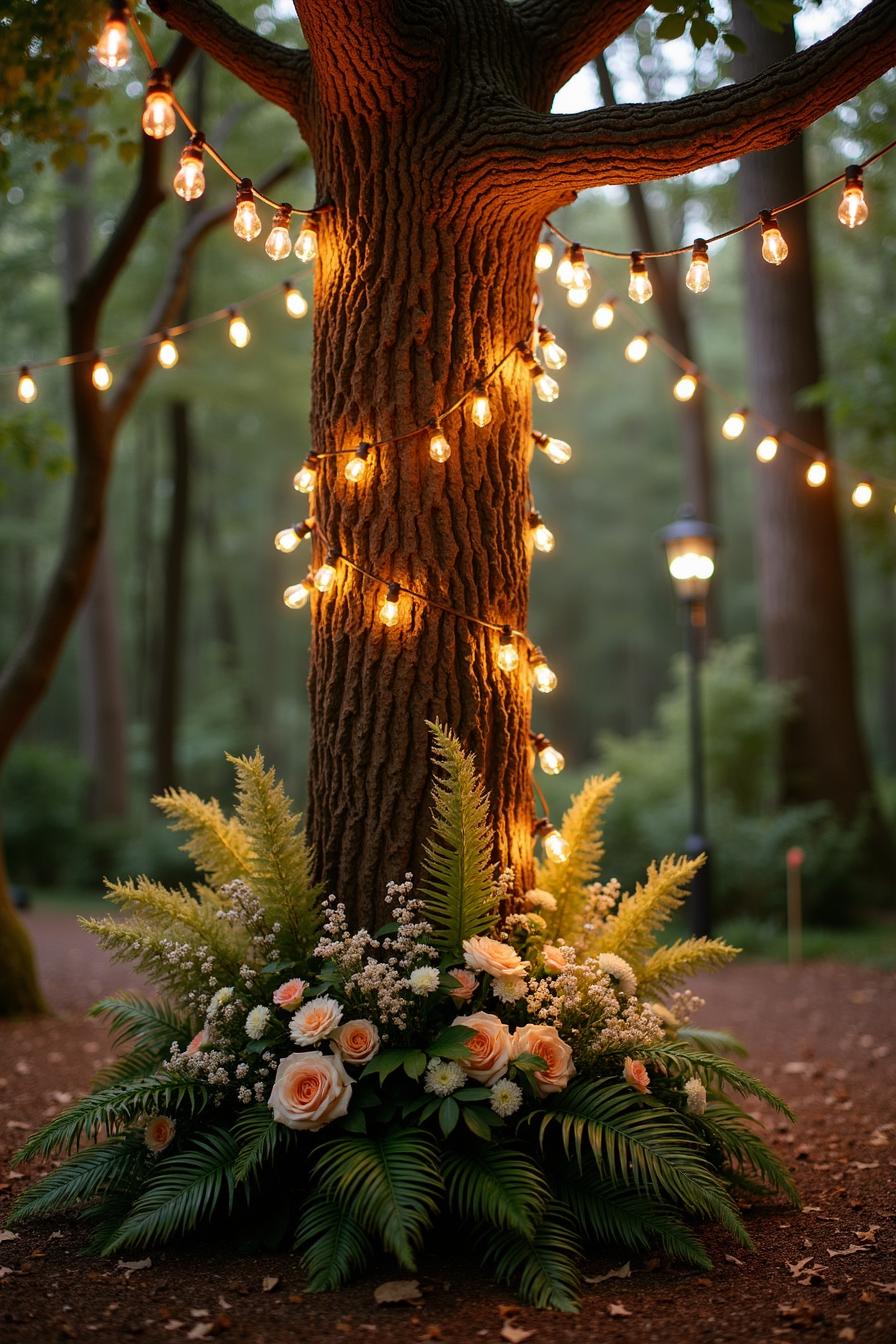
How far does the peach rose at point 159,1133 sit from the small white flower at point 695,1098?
63.6 inches

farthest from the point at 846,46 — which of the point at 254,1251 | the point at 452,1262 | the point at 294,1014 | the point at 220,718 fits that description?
the point at 220,718

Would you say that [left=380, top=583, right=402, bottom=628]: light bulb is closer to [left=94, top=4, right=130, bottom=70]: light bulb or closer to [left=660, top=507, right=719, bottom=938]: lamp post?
[left=94, top=4, right=130, bottom=70]: light bulb

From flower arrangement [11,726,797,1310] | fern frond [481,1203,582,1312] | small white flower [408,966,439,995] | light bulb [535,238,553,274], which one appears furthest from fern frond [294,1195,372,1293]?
light bulb [535,238,553,274]

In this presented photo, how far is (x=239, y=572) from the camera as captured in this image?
95.7 feet

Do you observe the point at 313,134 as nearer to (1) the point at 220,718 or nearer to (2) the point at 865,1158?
(2) the point at 865,1158

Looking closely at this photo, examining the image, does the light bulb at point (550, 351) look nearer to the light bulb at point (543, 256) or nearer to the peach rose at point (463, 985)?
the light bulb at point (543, 256)

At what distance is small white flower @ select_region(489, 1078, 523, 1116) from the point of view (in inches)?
123

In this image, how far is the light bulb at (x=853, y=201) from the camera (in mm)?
3463

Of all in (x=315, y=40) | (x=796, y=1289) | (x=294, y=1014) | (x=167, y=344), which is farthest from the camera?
(x=167, y=344)

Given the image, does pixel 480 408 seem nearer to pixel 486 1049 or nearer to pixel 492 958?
pixel 492 958

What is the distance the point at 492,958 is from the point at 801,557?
337 inches

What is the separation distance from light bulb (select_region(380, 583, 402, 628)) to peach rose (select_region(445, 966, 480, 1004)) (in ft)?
3.83

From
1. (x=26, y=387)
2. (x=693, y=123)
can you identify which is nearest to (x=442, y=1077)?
(x=693, y=123)

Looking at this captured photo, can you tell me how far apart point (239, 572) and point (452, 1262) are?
88.6 ft
